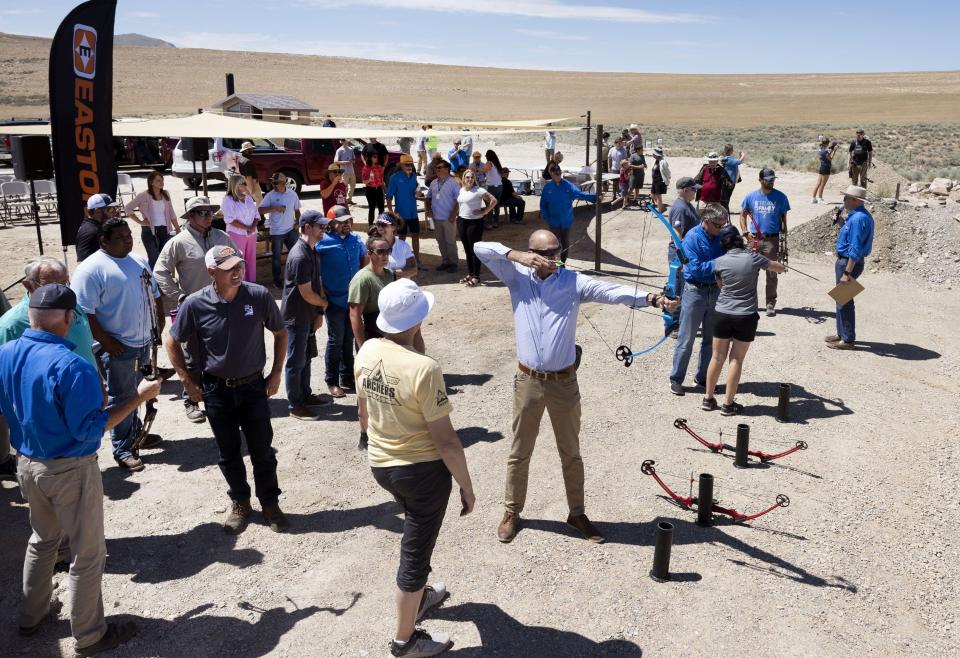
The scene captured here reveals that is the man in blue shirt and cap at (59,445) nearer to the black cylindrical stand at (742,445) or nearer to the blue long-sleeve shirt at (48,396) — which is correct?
the blue long-sleeve shirt at (48,396)

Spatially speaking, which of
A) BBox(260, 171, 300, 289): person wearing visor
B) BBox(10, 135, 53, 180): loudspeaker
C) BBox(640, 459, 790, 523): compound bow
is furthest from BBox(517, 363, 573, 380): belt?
BBox(10, 135, 53, 180): loudspeaker

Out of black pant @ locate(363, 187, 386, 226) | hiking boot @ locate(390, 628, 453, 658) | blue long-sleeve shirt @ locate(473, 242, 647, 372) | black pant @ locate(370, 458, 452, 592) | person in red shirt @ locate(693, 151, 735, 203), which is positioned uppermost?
person in red shirt @ locate(693, 151, 735, 203)

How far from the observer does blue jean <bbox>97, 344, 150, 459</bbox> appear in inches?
233

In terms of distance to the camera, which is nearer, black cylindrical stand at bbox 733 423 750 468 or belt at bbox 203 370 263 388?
belt at bbox 203 370 263 388

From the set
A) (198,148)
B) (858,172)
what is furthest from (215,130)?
(858,172)

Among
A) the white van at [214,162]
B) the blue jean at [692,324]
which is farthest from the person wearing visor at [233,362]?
the white van at [214,162]

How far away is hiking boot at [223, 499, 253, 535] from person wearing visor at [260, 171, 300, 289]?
6.69 meters

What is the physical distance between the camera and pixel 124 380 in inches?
235

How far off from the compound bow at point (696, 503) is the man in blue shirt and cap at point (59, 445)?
3.52 m

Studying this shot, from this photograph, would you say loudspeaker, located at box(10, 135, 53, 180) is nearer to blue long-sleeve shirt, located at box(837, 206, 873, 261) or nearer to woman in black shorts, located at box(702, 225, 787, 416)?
woman in black shorts, located at box(702, 225, 787, 416)

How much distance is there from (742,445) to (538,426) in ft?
6.55

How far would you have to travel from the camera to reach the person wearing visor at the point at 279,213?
1123 cm

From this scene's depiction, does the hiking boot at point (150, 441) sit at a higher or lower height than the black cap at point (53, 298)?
lower

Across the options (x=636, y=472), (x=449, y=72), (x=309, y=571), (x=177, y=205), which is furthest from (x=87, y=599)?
(x=449, y=72)
